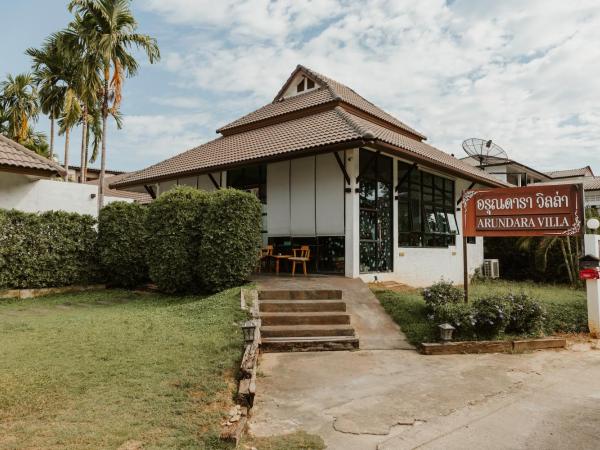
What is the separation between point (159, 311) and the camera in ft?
25.8

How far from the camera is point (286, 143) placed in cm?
1127

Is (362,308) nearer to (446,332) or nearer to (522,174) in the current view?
(446,332)

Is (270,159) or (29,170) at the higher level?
(270,159)

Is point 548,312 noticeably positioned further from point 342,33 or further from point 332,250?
point 342,33

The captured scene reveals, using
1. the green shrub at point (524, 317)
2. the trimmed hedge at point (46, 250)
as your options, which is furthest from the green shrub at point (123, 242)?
the green shrub at point (524, 317)

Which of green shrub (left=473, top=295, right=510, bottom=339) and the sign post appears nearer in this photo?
green shrub (left=473, top=295, right=510, bottom=339)

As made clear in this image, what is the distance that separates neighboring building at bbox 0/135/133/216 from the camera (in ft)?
38.5

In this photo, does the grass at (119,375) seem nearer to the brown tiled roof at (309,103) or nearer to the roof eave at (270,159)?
the roof eave at (270,159)

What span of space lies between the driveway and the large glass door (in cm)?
449

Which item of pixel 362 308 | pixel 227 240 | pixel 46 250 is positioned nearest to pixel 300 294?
pixel 362 308

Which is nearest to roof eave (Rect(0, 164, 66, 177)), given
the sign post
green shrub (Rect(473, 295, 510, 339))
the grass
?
the grass

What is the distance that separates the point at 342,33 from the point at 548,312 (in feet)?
24.5

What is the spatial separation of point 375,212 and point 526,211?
384 cm

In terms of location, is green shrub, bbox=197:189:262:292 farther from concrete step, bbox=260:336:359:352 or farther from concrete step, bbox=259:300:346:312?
concrete step, bbox=260:336:359:352
